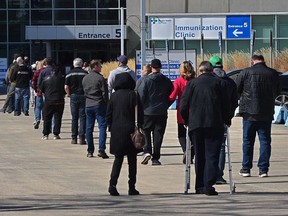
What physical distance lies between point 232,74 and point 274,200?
18.1m

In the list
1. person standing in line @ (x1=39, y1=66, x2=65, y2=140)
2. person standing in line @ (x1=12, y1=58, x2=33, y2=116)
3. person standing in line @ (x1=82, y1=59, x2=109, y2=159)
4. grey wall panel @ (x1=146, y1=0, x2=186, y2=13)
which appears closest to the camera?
person standing in line @ (x1=82, y1=59, x2=109, y2=159)

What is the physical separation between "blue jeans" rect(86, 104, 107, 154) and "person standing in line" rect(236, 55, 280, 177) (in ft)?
12.5

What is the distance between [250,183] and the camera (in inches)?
555

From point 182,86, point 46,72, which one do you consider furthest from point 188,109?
point 46,72

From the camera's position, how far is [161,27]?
52750mm

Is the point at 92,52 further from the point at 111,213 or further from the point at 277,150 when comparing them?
the point at 111,213

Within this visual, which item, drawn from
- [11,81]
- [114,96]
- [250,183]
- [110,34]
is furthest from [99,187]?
[110,34]

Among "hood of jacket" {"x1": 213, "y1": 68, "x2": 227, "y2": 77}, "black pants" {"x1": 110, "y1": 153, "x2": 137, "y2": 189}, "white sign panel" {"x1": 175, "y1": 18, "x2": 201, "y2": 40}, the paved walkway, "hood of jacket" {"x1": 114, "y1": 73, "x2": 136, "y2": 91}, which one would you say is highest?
"white sign panel" {"x1": 175, "y1": 18, "x2": 201, "y2": 40}

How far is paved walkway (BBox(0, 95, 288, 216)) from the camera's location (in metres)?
11.2

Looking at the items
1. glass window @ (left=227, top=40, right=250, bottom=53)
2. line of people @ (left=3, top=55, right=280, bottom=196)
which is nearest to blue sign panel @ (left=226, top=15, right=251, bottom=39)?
glass window @ (left=227, top=40, right=250, bottom=53)

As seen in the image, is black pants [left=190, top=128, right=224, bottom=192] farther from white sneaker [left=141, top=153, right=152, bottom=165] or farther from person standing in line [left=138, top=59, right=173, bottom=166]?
person standing in line [left=138, top=59, right=173, bottom=166]

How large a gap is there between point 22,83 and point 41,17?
3577 cm

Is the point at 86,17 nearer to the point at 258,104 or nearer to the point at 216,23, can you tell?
the point at 216,23

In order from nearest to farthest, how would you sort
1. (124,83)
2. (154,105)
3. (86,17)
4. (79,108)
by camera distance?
(124,83)
(154,105)
(79,108)
(86,17)
